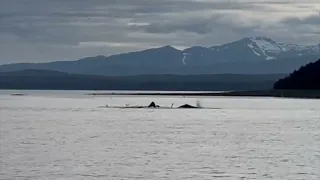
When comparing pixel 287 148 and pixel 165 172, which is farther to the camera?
pixel 287 148

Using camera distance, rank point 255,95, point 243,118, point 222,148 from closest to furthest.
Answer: point 222,148 < point 243,118 < point 255,95

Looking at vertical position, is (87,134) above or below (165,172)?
above

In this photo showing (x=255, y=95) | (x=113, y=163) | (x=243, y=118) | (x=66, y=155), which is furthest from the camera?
(x=255, y=95)

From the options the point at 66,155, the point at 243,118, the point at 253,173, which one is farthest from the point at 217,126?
the point at 253,173

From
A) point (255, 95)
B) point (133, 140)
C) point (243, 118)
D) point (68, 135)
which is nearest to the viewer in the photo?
point (133, 140)

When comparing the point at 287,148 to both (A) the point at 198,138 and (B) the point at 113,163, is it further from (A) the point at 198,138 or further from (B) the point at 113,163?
(B) the point at 113,163

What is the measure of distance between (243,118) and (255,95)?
11157 cm

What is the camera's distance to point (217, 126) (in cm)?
6819

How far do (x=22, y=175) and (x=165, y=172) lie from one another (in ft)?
18.6

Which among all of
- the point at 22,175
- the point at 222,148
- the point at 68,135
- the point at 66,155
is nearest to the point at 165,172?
the point at 22,175

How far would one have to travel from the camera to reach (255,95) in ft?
634

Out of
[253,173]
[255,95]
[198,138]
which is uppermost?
[255,95]

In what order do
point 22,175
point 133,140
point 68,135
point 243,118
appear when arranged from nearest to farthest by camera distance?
point 22,175
point 133,140
point 68,135
point 243,118

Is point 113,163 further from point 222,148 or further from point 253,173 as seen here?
point 222,148
